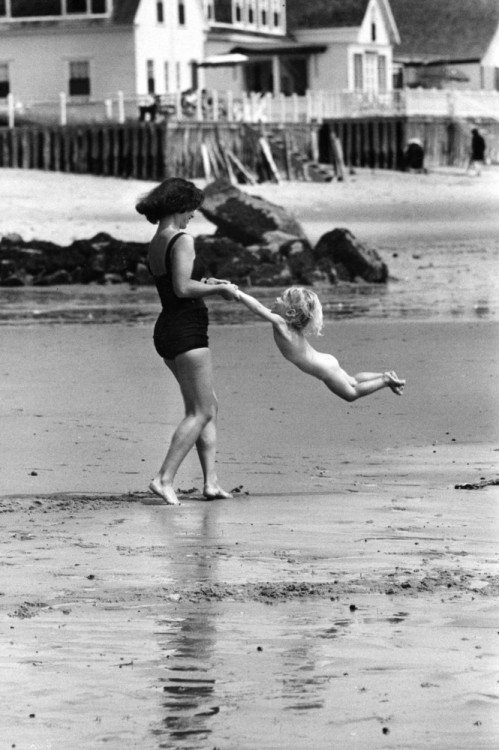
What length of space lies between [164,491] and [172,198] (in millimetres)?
1395

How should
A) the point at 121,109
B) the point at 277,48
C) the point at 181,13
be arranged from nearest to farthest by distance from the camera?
the point at 121,109 < the point at 181,13 < the point at 277,48

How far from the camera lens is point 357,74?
2872 inches

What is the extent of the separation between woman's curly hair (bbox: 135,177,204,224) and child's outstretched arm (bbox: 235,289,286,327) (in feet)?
1.67

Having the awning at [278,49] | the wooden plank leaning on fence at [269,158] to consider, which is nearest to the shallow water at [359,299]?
the wooden plank leaning on fence at [269,158]

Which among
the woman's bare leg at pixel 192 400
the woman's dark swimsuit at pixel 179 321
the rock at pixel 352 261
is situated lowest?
the rock at pixel 352 261

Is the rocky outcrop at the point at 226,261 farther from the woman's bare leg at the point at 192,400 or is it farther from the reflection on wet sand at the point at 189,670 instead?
the reflection on wet sand at the point at 189,670

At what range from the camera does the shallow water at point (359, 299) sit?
20641 millimetres

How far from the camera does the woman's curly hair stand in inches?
348

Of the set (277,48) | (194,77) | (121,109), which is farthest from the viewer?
(277,48)

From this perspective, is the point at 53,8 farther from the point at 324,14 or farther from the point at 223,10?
the point at 324,14

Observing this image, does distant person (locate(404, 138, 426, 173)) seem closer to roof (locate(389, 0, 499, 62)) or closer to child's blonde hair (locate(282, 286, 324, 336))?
roof (locate(389, 0, 499, 62))

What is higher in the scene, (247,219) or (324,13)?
(324,13)

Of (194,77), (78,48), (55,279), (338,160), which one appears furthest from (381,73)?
(55,279)

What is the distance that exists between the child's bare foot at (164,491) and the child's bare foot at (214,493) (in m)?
0.17
